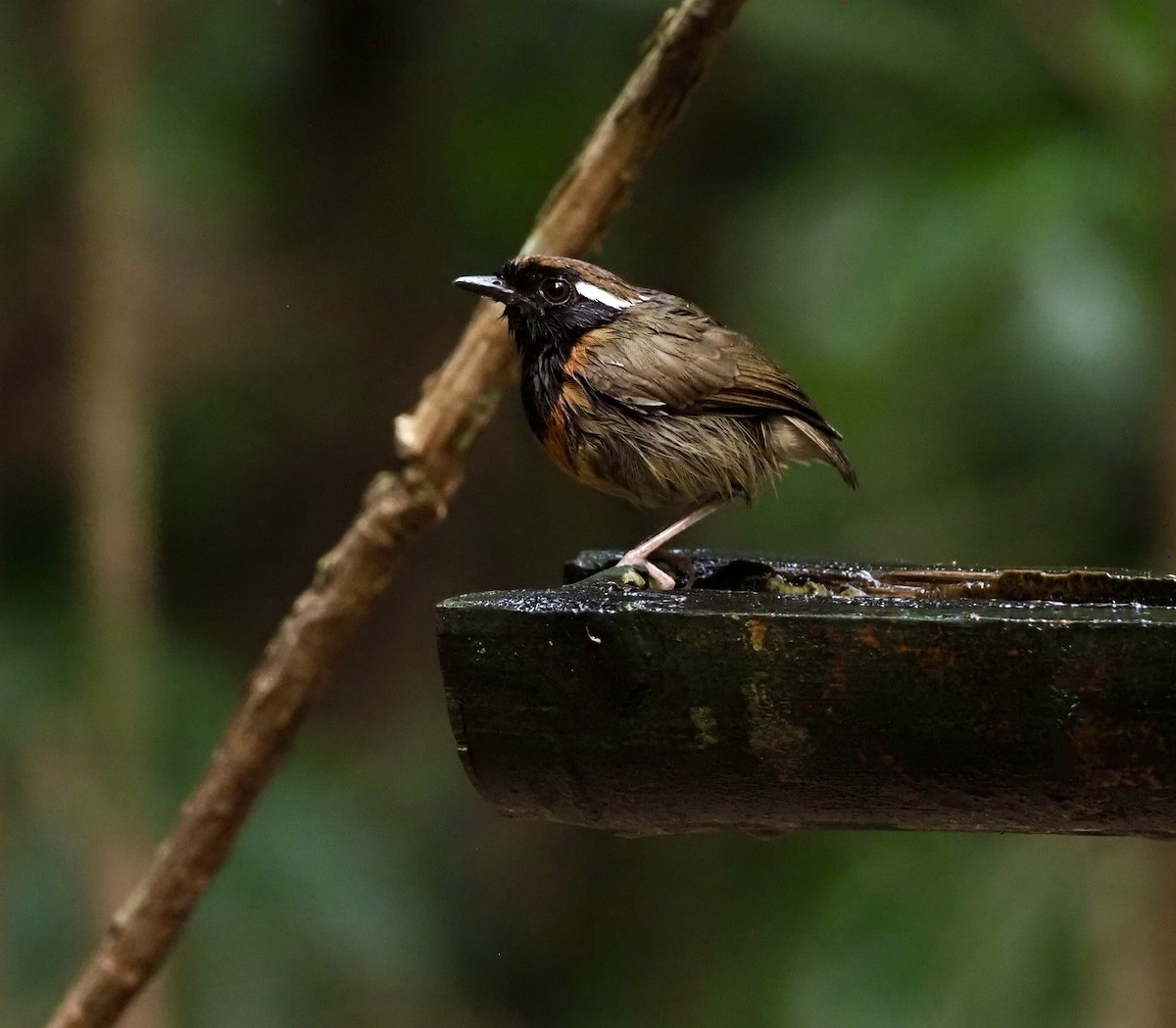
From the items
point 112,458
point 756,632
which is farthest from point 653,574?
point 112,458

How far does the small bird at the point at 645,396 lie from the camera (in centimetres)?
333

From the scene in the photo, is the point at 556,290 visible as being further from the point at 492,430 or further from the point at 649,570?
the point at 492,430

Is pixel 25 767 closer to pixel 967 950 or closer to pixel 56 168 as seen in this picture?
pixel 56 168

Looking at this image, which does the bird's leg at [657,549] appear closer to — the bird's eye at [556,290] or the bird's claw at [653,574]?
the bird's claw at [653,574]

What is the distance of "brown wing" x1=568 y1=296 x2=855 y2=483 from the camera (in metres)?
3.34

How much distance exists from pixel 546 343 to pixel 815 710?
1453mm

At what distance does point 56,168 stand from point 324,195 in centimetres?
135

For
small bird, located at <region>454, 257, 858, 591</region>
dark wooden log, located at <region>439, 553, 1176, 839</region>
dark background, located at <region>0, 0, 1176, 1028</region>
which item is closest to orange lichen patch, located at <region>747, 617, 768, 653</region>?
dark wooden log, located at <region>439, 553, 1176, 839</region>

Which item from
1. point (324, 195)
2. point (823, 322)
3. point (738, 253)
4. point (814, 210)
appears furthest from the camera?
point (324, 195)

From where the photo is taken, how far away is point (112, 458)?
539 centimetres

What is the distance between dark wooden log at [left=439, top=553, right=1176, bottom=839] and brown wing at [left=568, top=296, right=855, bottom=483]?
0.94 metres

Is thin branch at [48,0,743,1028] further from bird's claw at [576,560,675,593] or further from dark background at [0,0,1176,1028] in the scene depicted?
dark background at [0,0,1176,1028]

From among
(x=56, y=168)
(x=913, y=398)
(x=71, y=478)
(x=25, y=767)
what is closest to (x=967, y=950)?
(x=913, y=398)

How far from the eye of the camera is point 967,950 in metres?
5.34
